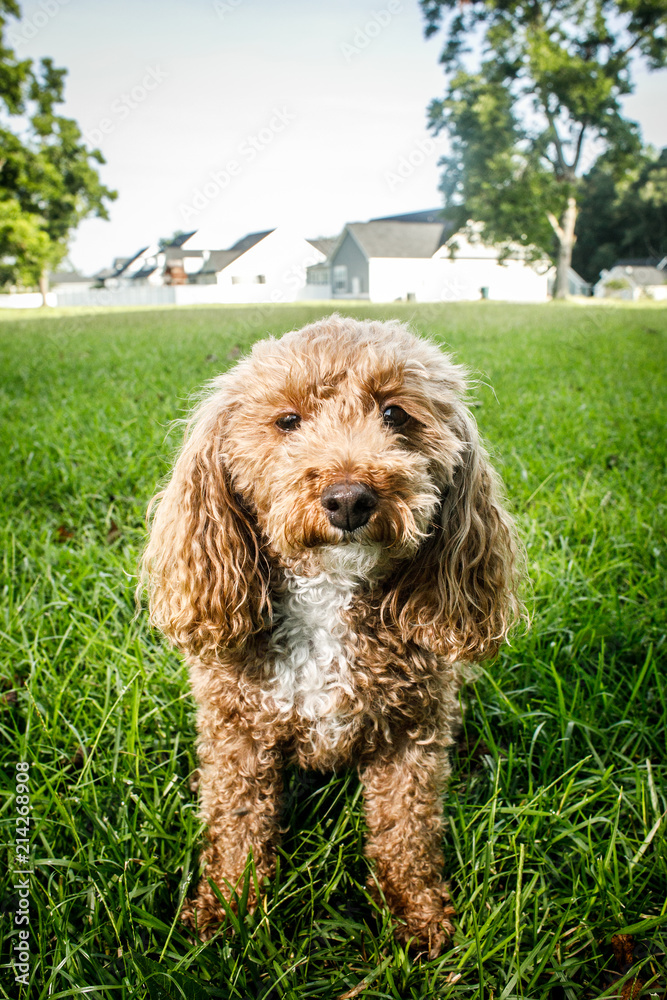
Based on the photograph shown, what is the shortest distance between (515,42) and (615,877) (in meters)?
36.1

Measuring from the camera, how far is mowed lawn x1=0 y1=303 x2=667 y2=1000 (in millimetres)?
1601

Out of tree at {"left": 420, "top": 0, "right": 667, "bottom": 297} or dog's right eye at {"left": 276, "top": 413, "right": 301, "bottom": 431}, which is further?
tree at {"left": 420, "top": 0, "right": 667, "bottom": 297}

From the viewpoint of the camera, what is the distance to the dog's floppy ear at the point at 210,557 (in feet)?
5.79

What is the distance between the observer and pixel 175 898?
1.82 m

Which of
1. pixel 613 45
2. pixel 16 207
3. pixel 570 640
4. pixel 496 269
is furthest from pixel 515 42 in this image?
pixel 570 640

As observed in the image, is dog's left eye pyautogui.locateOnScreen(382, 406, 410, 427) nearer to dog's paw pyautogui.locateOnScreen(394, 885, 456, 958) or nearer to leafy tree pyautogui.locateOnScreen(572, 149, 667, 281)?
dog's paw pyautogui.locateOnScreen(394, 885, 456, 958)

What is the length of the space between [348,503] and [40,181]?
33915mm

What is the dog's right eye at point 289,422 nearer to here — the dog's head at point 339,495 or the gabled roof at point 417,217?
the dog's head at point 339,495

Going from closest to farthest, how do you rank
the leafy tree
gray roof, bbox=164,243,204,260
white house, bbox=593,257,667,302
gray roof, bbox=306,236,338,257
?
gray roof, bbox=306,236,338,257, gray roof, bbox=164,243,204,260, the leafy tree, white house, bbox=593,257,667,302

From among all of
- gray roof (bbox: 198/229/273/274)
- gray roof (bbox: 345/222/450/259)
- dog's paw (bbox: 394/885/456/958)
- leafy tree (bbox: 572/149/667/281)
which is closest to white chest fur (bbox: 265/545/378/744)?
dog's paw (bbox: 394/885/456/958)

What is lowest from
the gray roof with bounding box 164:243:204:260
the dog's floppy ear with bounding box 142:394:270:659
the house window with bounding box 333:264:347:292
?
the dog's floppy ear with bounding box 142:394:270:659

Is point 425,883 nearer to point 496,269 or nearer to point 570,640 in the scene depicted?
point 570,640

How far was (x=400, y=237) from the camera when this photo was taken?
31.4 m

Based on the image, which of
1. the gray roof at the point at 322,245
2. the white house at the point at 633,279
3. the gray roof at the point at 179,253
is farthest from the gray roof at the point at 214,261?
the white house at the point at 633,279
